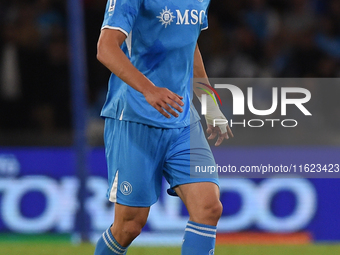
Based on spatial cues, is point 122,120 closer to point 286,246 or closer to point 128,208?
point 128,208

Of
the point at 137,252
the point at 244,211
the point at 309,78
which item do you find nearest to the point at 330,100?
the point at 309,78

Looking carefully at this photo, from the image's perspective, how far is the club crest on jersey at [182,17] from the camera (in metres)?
2.96

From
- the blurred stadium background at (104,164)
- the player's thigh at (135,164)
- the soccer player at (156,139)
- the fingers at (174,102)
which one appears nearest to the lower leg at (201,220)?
the soccer player at (156,139)

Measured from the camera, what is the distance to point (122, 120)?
10.2 feet

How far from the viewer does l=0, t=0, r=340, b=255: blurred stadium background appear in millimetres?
5789

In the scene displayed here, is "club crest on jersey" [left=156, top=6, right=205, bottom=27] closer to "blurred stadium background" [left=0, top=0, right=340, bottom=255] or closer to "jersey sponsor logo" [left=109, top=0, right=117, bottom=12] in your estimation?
"jersey sponsor logo" [left=109, top=0, right=117, bottom=12]

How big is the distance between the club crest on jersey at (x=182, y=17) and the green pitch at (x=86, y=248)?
2.57m

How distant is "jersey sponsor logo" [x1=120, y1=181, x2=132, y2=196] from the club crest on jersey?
0.83m

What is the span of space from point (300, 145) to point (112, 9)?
3.59 meters

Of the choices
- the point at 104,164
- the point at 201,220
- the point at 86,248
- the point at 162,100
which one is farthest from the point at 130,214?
the point at 104,164

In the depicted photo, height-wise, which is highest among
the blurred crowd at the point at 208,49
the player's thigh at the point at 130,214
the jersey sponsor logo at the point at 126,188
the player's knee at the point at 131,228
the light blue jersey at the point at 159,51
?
the blurred crowd at the point at 208,49

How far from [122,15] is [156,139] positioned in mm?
666

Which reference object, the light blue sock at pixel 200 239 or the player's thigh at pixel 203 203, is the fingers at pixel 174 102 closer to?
the player's thigh at pixel 203 203

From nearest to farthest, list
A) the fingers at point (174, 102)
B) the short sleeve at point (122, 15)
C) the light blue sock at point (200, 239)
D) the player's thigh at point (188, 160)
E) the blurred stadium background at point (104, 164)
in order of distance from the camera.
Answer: the fingers at point (174, 102) → the short sleeve at point (122, 15) → the light blue sock at point (200, 239) → the player's thigh at point (188, 160) → the blurred stadium background at point (104, 164)
